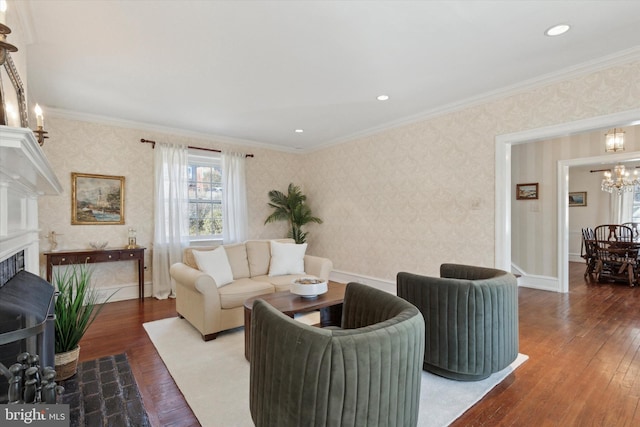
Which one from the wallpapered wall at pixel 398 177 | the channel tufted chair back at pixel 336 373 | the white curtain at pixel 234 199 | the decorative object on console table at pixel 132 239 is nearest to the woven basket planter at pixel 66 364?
the channel tufted chair back at pixel 336 373

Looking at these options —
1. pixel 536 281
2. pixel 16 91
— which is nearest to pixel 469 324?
pixel 16 91

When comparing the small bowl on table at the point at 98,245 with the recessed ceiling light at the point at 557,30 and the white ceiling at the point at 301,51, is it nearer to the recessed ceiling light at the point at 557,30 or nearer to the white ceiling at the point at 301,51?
the white ceiling at the point at 301,51

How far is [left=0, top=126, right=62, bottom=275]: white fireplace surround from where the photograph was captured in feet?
3.41

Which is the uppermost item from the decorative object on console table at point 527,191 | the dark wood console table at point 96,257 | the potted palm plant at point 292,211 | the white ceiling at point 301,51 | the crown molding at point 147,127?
the white ceiling at point 301,51

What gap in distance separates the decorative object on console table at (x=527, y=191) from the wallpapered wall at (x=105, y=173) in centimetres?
552

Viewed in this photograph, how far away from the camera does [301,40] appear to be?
7.97 ft

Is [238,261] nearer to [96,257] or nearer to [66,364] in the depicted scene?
[96,257]

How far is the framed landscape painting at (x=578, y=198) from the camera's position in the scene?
7.95 m

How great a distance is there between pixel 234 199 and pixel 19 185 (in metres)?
3.67

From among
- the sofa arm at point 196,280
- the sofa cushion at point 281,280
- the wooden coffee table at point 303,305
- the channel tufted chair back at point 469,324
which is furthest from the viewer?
the sofa cushion at point 281,280

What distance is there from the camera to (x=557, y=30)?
2320 millimetres

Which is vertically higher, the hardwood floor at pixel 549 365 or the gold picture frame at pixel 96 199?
the gold picture frame at pixel 96 199

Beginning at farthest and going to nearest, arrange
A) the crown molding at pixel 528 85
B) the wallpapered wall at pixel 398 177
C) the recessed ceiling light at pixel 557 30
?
the wallpapered wall at pixel 398 177 < the crown molding at pixel 528 85 < the recessed ceiling light at pixel 557 30

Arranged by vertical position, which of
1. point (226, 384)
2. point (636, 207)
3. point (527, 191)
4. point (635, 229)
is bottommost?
point (226, 384)
